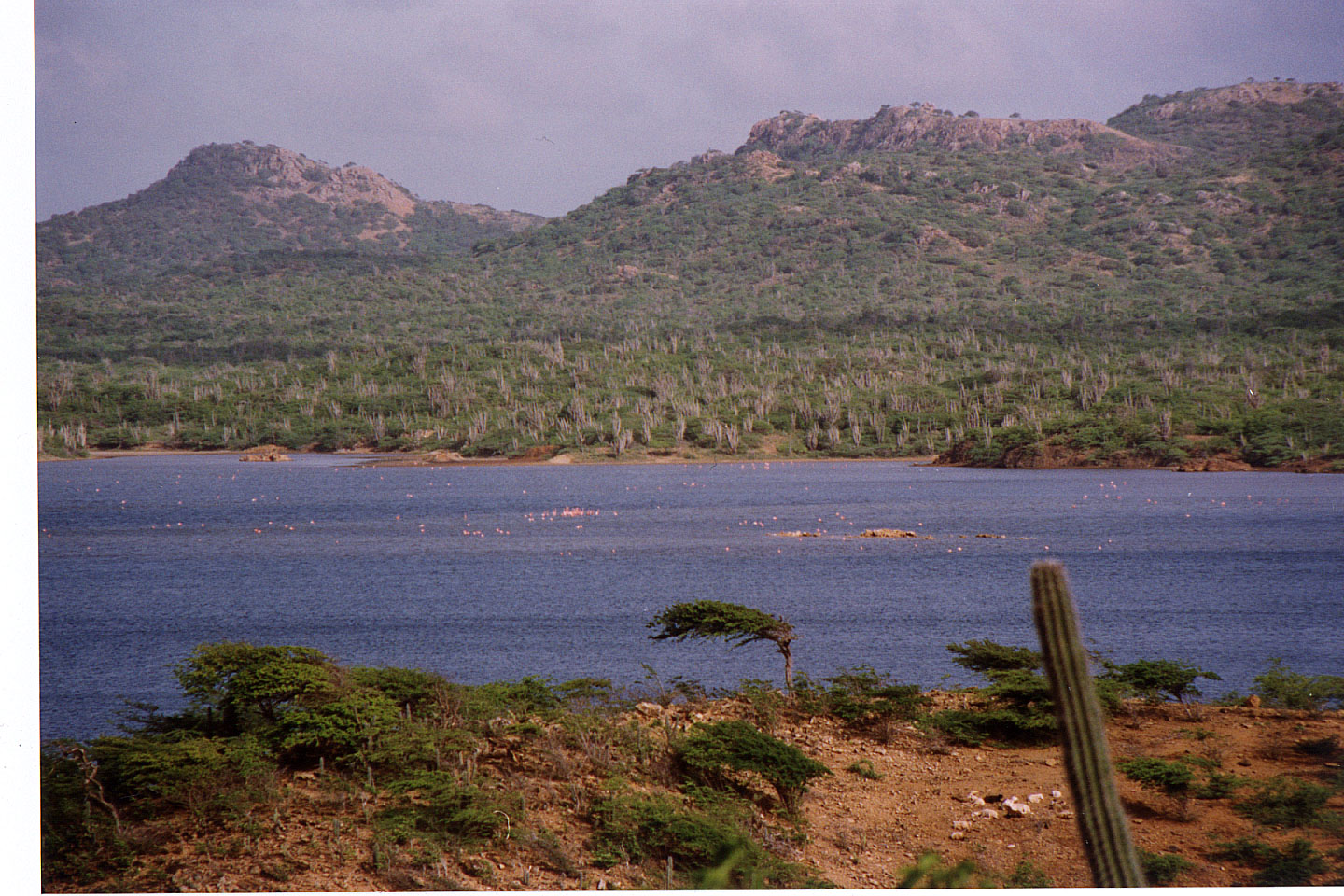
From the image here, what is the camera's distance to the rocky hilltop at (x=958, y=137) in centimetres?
16312

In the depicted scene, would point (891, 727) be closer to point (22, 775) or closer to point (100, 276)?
point (22, 775)

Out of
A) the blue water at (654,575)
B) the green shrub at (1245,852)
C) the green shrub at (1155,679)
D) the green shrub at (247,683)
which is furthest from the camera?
the blue water at (654,575)

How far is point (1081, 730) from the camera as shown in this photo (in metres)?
3.16

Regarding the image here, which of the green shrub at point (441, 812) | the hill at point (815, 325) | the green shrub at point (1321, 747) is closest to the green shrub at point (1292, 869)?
the green shrub at point (1321, 747)

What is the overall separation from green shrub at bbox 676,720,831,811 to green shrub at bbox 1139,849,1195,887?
7.01 feet

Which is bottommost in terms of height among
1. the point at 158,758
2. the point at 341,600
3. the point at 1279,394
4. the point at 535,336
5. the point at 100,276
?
the point at 341,600

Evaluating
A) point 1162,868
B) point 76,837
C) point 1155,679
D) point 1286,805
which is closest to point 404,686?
point 76,837

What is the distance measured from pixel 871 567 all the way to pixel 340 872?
820 inches

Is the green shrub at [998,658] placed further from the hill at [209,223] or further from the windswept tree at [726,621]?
the hill at [209,223]

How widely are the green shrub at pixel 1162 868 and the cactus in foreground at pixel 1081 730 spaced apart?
3991 mm

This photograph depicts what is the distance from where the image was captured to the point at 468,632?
739 inches

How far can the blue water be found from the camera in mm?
16516

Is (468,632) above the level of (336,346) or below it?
below

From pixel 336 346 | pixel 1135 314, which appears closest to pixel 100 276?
pixel 336 346
